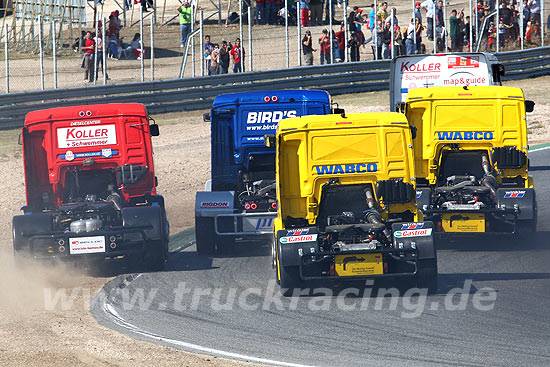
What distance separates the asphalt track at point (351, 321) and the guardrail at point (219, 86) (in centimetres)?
1394

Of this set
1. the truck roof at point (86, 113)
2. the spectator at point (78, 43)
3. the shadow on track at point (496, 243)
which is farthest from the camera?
the spectator at point (78, 43)

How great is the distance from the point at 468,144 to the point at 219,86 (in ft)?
45.0

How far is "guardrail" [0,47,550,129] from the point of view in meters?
26.7

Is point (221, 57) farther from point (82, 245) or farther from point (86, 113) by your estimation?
point (82, 245)

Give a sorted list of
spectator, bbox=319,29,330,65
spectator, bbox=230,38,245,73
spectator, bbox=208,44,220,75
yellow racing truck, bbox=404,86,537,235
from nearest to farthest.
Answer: yellow racing truck, bbox=404,86,537,235 < spectator, bbox=208,44,220,75 < spectator, bbox=230,38,245,73 < spectator, bbox=319,29,330,65

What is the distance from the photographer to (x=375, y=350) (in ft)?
31.2

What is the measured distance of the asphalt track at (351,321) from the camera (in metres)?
9.35

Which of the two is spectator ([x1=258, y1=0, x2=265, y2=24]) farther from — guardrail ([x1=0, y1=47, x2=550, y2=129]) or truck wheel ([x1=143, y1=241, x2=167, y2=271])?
truck wheel ([x1=143, y1=241, x2=167, y2=271])

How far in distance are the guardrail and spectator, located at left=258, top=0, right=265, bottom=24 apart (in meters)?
3.75

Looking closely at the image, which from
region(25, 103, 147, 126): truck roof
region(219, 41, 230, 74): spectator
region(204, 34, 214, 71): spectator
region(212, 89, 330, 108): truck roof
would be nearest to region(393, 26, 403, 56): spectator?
region(219, 41, 230, 74): spectator

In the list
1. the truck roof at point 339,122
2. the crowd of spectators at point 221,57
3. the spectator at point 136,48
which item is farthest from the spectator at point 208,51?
the truck roof at point 339,122

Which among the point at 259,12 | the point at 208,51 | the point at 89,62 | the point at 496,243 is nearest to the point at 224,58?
the point at 208,51

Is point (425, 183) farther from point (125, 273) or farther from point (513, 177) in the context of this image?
point (125, 273)

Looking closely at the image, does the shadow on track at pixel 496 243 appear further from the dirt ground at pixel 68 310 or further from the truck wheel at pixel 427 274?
the dirt ground at pixel 68 310
